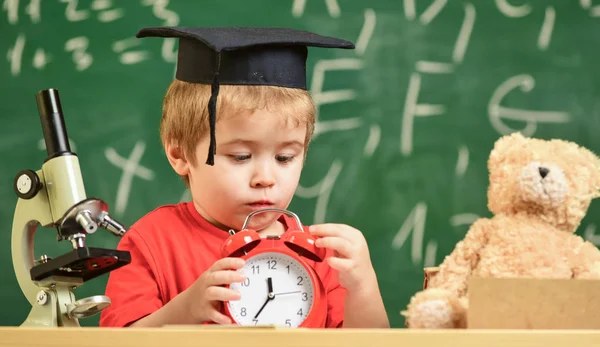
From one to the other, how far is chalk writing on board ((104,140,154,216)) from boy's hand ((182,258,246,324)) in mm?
748

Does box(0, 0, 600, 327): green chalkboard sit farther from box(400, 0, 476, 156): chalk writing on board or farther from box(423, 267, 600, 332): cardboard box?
box(423, 267, 600, 332): cardboard box

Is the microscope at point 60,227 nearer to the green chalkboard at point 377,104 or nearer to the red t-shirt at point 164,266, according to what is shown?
the red t-shirt at point 164,266

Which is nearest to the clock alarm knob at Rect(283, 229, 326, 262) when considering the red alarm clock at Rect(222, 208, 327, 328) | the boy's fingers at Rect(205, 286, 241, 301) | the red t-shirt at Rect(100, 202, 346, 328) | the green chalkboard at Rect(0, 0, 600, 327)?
the red alarm clock at Rect(222, 208, 327, 328)

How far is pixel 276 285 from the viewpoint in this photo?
3.76ft

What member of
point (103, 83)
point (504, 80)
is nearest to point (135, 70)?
point (103, 83)

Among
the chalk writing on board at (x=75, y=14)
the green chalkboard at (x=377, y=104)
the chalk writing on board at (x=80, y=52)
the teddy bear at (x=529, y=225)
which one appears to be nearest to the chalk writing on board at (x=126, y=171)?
the green chalkboard at (x=377, y=104)

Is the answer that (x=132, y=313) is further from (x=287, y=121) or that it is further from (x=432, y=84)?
(x=432, y=84)

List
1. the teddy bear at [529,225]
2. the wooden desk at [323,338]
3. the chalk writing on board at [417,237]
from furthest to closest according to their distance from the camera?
the chalk writing on board at [417,237], the teddy bear at [529,225], the wooden desk at [323,338]

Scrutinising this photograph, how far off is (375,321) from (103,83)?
93cm

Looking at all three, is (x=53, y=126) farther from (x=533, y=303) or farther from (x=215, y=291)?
(x=533, y=303)

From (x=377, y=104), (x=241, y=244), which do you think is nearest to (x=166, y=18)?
(x=377, y=104)

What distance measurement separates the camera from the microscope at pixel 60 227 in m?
1.10

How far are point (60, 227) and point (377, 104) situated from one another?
928mm

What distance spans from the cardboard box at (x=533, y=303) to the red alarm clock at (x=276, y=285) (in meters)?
0.26
